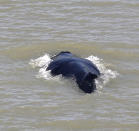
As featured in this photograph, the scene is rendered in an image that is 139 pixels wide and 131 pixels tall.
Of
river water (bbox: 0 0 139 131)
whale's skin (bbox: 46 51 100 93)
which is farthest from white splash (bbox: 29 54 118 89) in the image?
whale's skin (bbox: 46 51 100 93)

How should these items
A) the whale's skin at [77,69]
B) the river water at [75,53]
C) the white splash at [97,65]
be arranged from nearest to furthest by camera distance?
the river water at [75,53] < the whale's skin at [77,69] < the white splash at [97,65]

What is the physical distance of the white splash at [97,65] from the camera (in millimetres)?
20203

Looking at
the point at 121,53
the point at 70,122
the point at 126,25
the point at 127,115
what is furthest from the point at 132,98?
the point at 126,25

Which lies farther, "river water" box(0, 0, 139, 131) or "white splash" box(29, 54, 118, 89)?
"white splash" box(29, 54, 118, 89)

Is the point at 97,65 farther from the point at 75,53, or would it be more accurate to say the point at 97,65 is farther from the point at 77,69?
the point at 75,53

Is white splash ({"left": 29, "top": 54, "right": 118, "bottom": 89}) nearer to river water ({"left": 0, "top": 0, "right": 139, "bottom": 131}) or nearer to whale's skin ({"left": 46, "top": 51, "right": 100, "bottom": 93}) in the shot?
river water ({"left": 0, "top": 0, "right": 139, "bottom": 131})

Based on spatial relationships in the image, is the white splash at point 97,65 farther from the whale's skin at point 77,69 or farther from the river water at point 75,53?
the whale's skin at point 77,69

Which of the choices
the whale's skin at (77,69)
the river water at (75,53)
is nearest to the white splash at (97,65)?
the river water at (75,53)

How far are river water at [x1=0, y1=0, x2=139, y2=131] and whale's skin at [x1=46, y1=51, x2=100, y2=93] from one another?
279 millimetres

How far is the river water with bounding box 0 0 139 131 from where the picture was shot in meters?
17.3

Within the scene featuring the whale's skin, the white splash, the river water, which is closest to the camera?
the river water

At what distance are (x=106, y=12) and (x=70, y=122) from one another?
11655 mm

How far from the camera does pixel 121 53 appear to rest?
23.0m

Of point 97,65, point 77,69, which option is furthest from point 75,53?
point 77,69
